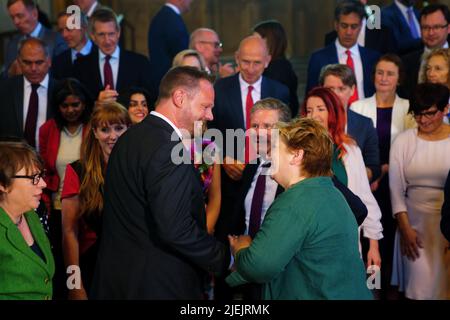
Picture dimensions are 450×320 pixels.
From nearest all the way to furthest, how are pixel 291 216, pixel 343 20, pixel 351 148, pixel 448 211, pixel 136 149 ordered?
1. pixel 291 216
2. pixel 136 149
3. pixel 448 211
4. pixel 351 148
5. pixel 343 20

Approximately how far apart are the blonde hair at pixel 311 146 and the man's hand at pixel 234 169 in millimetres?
1730

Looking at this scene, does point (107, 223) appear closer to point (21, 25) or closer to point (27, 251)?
point (27, 251)

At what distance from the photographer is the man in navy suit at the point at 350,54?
6609 millimetres

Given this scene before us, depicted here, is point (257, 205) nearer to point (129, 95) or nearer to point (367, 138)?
point (367, 138)

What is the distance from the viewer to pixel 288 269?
342cm

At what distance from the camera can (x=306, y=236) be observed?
10.9 feet

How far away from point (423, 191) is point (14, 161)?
2.69 m

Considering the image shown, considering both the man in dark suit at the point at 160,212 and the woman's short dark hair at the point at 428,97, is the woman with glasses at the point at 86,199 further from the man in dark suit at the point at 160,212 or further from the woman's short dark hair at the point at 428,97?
the woman's short dark hair at the point at 428,97

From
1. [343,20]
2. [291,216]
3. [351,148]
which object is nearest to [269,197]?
[351,148]

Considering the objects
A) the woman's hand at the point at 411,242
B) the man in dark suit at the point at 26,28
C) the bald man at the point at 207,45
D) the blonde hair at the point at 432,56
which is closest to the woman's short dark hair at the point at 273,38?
the bald man at the point at 207,45

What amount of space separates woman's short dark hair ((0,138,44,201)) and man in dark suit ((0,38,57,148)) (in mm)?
2374

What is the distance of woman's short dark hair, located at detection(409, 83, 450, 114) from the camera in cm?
526

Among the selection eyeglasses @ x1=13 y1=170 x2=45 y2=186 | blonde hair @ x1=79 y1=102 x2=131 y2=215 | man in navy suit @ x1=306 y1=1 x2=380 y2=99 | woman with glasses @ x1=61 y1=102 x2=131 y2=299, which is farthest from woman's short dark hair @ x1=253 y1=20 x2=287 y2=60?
eyeglasses @ x1=13 y1=170 x2=45 y2=186

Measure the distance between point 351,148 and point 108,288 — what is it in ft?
5.45
